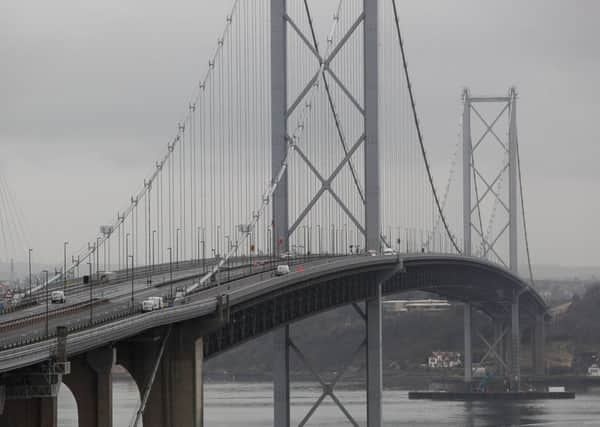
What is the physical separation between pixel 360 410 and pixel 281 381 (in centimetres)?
3188

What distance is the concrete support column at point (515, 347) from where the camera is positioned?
121 m

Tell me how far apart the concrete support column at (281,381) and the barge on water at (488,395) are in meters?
53.3

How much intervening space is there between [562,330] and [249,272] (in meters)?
111

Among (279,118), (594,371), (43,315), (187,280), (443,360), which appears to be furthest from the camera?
(443,360)

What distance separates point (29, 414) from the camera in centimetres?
3619

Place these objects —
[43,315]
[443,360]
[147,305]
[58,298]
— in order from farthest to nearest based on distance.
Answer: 1. [443,360]
2. [58,298]
3. [147,305]
4. [43,315]

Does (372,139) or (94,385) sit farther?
(372,139)

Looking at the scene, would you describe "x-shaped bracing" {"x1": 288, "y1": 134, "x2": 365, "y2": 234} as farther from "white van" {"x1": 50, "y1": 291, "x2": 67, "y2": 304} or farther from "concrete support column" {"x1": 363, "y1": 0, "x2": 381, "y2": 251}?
"white van" {"x1": 50, "y1": 291, "x2": 67, "y2": 304}

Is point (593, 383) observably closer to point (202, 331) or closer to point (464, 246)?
point (464, 246)

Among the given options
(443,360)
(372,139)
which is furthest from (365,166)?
(443,360)

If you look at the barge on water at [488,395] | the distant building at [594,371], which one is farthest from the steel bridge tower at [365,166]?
the distant building at [594,371]

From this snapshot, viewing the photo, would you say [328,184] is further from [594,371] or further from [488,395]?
[594,371]

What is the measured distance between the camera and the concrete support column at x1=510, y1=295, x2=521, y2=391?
398 ft

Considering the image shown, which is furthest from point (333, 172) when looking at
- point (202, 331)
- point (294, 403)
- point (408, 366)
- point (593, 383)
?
point (408, 366)
